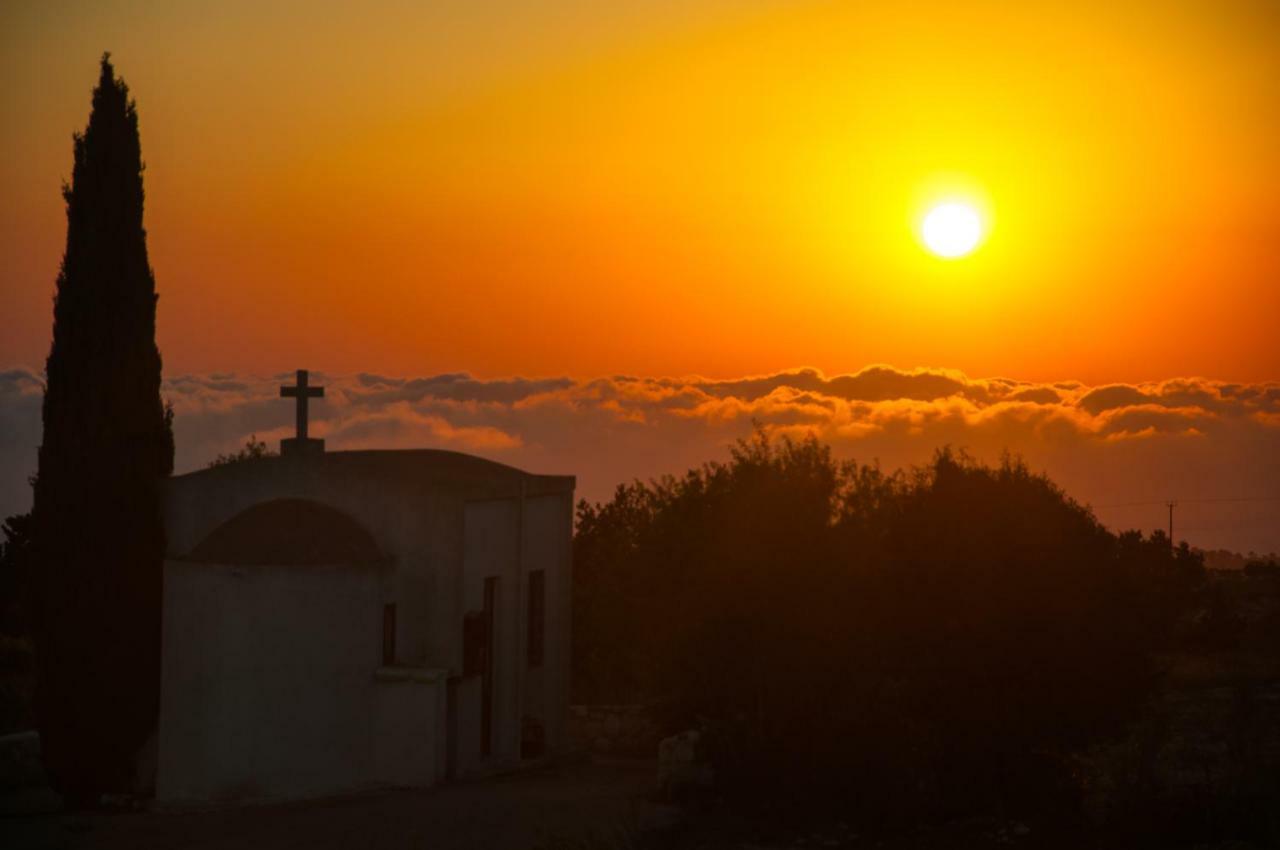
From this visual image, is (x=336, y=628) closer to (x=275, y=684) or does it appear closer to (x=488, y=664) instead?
(x=275, y=684)

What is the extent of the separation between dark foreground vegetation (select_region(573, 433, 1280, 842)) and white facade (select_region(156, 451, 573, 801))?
3251mm

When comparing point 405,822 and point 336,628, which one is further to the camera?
point 336,628

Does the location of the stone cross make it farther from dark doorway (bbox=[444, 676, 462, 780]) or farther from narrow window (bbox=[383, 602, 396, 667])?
dark doorway (bbox=[444, 676, 462, 780])

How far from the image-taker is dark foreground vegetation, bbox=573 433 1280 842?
23.5 metres

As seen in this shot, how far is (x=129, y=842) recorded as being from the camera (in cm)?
2345

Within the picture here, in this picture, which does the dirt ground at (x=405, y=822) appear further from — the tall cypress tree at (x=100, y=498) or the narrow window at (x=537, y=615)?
the narrow window at (x=537, y=615)

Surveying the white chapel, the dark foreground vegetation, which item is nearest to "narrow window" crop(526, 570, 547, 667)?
the white chapel

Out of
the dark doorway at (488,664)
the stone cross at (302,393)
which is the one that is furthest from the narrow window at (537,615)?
the stone cross at (302,393)

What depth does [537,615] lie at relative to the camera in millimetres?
30047

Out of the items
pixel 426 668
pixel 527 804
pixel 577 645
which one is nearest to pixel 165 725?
pixel 426 668

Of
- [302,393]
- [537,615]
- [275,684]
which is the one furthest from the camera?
[537,615]

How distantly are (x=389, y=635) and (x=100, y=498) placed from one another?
592cm

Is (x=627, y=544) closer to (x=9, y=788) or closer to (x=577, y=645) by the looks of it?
(x=577, y=645)

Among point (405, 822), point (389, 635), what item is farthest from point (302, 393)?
point (405, 822)
